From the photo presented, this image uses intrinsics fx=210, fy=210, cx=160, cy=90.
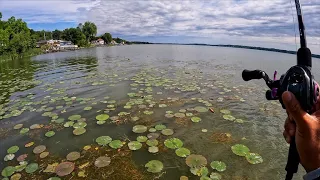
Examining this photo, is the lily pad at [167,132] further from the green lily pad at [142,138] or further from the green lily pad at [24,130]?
the green lily pad at [24,130]

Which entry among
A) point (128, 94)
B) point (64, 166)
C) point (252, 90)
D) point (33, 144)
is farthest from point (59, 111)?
point (252, 90)

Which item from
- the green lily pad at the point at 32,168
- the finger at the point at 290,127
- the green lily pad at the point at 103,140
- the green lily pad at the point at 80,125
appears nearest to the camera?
the finger at the point at 290,127

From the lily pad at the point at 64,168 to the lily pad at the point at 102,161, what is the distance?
49cm

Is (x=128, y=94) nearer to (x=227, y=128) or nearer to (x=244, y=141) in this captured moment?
(x=227, y=128)

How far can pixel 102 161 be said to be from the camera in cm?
463

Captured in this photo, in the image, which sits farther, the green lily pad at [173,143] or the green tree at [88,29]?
the green tree at [88,29]

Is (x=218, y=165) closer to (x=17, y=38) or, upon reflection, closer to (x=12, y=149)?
(x=12, y=149)

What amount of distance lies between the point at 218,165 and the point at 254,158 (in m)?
0.93

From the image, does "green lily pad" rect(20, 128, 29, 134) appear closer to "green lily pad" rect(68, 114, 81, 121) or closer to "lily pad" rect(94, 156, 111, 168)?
"green lily pad" rect(68, 114, 81, 121)

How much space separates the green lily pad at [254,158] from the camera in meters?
4.63

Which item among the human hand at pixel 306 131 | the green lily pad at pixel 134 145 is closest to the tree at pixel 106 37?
the green lily pad at pixel 134 145

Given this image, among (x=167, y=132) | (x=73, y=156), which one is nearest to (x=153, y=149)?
(x=167, y=132)

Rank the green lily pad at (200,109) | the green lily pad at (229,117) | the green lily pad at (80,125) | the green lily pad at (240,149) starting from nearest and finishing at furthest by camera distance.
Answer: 1. the green lily pad at (240,149)
2. the green lily pad at (80,125)
3. the green lily pad at (229,117)
4. the green lily pad at (200,109)

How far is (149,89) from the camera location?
34.8 ft
